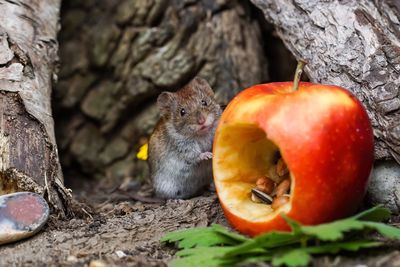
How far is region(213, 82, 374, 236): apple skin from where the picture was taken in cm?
414

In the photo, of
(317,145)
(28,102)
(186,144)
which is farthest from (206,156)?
(317,145)

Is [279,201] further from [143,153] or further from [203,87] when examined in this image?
[143,153]

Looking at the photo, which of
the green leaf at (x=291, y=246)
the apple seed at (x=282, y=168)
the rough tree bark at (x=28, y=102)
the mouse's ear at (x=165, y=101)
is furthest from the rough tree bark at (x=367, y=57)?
the rough tree bark at (x=28, y=102)

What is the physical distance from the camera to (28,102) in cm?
588

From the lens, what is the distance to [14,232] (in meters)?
4.93

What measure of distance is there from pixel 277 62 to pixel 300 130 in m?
4.13

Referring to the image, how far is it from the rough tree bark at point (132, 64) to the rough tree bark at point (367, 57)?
191 cm

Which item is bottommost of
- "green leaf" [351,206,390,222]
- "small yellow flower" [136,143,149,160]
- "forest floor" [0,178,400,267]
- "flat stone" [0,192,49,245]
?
"small yellow flower" [136,143,149,160]

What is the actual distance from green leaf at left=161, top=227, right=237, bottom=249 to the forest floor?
0.53ft

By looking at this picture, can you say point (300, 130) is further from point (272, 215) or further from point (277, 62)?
point (277, 62)

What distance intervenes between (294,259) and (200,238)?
1.01m

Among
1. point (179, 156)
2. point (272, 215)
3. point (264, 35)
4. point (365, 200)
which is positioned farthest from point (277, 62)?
point (272, 215)

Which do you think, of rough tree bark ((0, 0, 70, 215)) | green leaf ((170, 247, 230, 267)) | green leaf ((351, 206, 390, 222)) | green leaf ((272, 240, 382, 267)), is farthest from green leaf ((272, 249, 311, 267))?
rough tree bark ((0, 0, 70, 215))

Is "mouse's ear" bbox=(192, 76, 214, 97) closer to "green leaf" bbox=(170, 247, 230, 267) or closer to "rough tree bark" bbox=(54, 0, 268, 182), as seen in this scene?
"rough tree bark" bbox=(54, 0, 268, 182)
